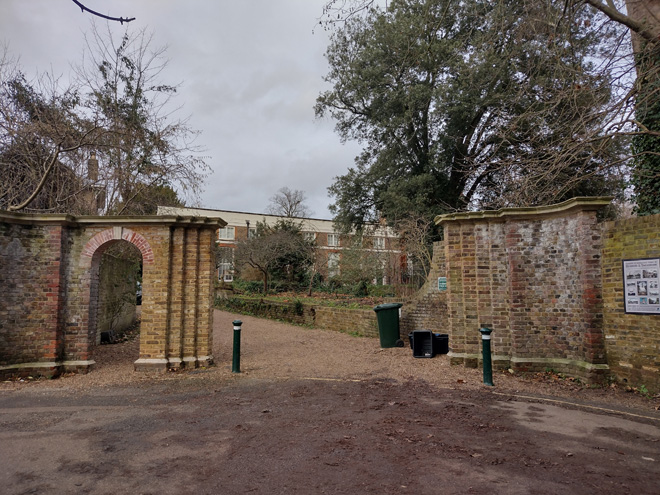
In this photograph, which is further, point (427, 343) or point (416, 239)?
point (416, 239)

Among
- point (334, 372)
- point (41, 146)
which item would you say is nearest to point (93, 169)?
point (41, 146)

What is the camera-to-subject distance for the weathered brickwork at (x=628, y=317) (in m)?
6.39

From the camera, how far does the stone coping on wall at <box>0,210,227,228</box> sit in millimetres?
8133

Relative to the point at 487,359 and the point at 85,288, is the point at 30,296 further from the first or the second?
the point at 487,359

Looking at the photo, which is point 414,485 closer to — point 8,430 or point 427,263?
point 8,430

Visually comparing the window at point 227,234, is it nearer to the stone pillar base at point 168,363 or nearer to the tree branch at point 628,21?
the stone pillar base at point 168,363

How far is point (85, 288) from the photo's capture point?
848 cm

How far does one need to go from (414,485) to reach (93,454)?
128 inches

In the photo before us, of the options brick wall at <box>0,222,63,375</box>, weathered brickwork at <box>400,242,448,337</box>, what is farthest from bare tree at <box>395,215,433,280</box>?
brick wall at <box>0,222,63,375</box>

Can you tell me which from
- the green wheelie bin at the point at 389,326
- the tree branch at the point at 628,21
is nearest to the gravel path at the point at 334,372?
the green wheelie bin at the point at 389,326

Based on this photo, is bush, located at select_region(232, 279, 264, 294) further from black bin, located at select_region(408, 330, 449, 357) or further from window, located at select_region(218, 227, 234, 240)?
black bin, located at select_region(408, 330, 449, 357)

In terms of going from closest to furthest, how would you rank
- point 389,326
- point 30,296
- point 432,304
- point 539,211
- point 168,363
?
point 539,211 < point 30,296 < point 168,363 < point 432,304 < point 389,326

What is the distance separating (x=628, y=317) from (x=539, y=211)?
229 centimetres

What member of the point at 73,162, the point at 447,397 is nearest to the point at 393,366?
the point at 447,397
